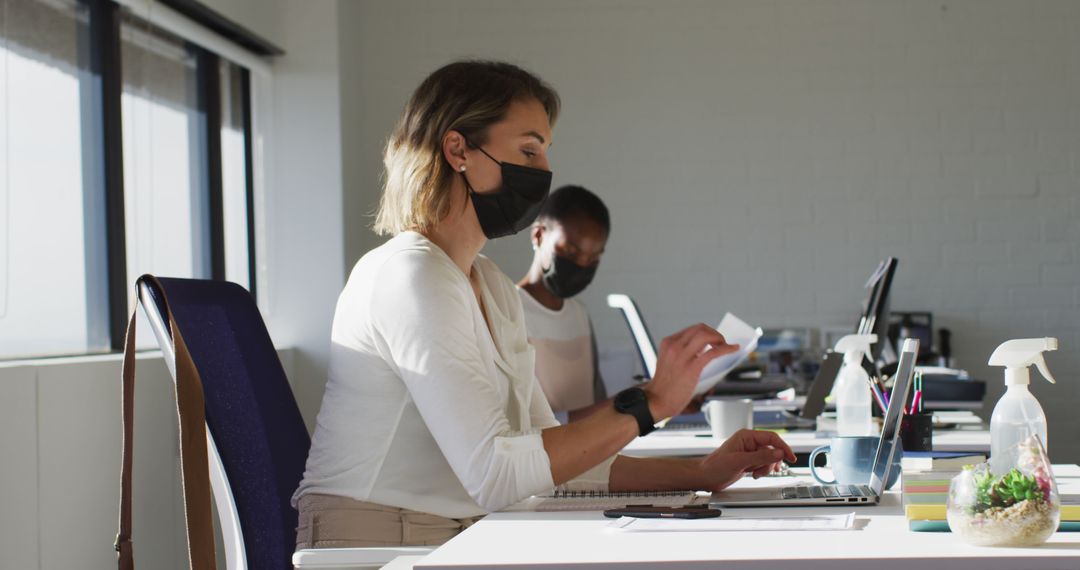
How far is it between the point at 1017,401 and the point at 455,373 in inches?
31.6

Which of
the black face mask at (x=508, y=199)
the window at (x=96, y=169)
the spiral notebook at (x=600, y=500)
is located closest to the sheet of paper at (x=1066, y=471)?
the spiral notebook at (x=600, y=500)

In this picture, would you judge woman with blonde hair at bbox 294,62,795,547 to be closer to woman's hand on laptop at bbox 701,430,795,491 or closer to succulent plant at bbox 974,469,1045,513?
woman's hand on laptop at bbox 701,430,795,491

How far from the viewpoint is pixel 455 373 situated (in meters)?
1.70

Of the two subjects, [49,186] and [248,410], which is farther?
[49,186]

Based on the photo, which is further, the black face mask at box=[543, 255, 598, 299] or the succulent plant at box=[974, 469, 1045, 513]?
the black face mask at box=[543, 255, 598, 299]

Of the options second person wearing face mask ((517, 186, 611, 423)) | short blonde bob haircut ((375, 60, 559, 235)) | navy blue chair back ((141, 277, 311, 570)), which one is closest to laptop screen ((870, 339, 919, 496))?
short blonde bob haircut ((375, 60, 559, 235))

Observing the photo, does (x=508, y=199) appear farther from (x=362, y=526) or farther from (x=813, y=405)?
(x=813, y=405)

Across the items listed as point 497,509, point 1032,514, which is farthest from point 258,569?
point 1032,514

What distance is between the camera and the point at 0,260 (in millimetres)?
2832

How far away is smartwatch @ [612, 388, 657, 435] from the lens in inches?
68.2

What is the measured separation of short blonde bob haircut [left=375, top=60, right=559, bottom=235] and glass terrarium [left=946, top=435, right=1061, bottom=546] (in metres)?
1.02

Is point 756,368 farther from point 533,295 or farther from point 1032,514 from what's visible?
point 1032,514

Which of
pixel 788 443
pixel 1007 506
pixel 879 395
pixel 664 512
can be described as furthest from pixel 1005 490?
pixel 879 395

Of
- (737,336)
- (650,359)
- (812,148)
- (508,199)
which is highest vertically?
(812,148)
